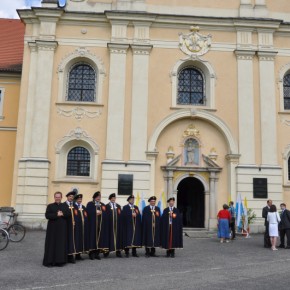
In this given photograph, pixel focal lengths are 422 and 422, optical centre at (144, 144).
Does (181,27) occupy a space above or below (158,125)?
above

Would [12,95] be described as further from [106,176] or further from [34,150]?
[106,176]

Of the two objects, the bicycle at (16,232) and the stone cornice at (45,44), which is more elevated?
the stone cornice at (45,44)

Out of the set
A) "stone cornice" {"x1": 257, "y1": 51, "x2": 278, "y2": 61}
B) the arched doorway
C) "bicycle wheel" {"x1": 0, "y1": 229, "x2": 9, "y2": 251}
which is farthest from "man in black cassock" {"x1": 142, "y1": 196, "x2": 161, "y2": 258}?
"stone cornice" {"x1": 257, "y1": 51, "x2": 278, "y2": 61}

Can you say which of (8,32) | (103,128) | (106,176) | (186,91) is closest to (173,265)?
(106,176)

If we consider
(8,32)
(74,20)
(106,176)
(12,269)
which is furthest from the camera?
(8,32)

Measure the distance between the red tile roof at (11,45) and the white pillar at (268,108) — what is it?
41.9 ft

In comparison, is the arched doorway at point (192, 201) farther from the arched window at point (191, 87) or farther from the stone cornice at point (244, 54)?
the stone cornice at point (244, 54)

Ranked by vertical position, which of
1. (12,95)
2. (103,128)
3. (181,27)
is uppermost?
(181,27)

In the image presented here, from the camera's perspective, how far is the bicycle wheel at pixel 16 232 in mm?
15031

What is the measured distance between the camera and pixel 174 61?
21109mm

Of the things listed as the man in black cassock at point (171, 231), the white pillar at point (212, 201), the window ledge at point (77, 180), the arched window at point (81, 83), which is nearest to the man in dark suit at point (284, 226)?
the man in black cassock at point (171, 231)

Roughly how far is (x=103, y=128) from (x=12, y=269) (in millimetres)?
11448

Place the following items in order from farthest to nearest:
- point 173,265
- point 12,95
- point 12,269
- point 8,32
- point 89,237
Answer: point 8,32
point 12,95
point 89,237
point 173,265
point 12,269

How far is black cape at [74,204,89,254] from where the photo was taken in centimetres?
1098
